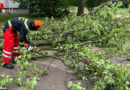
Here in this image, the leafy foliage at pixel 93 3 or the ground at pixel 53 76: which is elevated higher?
the leafy foliage at pixel 93 3

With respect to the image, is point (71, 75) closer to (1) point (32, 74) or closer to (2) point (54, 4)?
(1) point (32, 74)

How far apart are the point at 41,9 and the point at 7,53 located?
8.58 metres

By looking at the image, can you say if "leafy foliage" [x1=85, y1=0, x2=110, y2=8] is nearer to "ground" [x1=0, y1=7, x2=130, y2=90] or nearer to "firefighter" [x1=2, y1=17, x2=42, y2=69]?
"ground" [x1=0, y1=7, x2=130, y2=90]

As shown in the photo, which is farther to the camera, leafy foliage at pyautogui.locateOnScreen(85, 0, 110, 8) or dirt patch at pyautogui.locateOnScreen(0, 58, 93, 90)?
leafy foliage at pyautogui.locateOnScreen(85, 0, 110, 8)

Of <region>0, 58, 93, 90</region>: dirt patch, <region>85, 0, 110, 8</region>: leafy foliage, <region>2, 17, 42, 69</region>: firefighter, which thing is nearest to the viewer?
<region>0, 58, 93, 90</region>: dirt patch

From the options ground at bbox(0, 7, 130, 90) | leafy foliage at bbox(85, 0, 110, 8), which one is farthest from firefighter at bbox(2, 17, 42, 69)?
leafy foliage at bbox(85, 0, 110, 8)

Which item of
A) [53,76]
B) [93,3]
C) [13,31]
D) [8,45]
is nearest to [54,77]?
[53,76]

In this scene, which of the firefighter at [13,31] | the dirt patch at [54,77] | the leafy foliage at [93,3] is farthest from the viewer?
→ the leafy foliage at [93,3]

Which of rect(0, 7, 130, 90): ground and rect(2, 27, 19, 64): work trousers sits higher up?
rect(2, 27, 19, 64): work trousers

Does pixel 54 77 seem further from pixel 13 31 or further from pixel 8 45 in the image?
pixel 13 31

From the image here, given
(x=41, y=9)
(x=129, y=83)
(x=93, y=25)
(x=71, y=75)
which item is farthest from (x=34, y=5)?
(x=129, y=83)

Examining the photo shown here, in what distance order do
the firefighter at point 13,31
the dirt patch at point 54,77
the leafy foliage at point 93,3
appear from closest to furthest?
the dirt patch at point 54,77, the firefighter at point 13,31, the leafy foliage at point 93,3

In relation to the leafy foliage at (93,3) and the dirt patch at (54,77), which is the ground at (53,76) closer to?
the dirt patch at (54,77)

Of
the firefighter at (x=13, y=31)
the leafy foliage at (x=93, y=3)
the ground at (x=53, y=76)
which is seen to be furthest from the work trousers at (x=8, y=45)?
the leafy foliage at (x=93, y=3)
